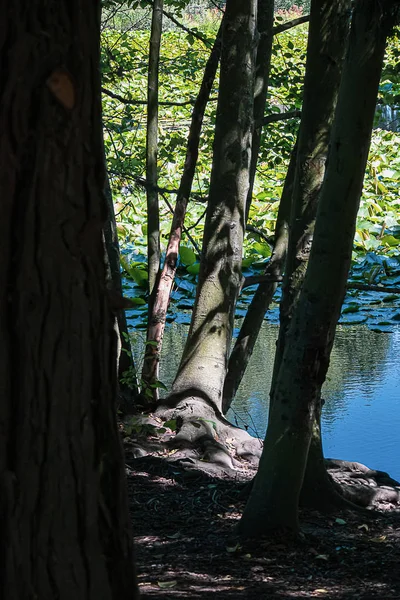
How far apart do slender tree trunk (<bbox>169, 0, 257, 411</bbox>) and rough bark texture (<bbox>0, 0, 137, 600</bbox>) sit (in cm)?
432

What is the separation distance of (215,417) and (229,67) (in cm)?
283

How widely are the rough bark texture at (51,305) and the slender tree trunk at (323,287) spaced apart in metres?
1.72

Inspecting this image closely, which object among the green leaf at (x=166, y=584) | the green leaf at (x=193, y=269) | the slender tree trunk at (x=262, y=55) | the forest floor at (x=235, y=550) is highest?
the slender tree trunk at (x=262, y=55)

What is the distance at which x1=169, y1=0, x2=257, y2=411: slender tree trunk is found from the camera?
262 inches

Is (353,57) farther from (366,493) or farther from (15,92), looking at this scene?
(366,493)

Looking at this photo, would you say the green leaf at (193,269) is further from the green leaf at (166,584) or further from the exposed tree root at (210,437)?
the green leaf at (166,584)

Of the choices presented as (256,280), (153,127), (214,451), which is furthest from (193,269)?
(214,451)

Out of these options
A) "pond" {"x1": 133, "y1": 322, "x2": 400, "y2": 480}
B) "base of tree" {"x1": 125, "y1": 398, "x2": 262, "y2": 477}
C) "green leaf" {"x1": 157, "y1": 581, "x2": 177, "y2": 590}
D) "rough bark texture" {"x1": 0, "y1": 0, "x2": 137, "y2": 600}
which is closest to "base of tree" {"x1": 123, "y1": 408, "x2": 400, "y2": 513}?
"base of tree" {"x1": 125, "y1": 398, "x2": 262, "y2": 477}

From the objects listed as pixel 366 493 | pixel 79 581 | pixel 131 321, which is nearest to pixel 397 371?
pixel 131 321

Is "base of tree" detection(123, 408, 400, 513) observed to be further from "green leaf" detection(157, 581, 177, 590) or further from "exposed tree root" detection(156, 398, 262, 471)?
"green leaf" detection(157, 581, 177, 590)

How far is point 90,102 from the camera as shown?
2.34 m

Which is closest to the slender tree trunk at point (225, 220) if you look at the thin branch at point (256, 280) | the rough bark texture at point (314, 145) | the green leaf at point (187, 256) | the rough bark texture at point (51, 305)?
the thin branch at point (256, 280)

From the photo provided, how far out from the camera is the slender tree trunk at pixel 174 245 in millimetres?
7309

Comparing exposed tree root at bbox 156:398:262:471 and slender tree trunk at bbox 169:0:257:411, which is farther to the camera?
slender tree trunk at bbox 169:0:257:411
